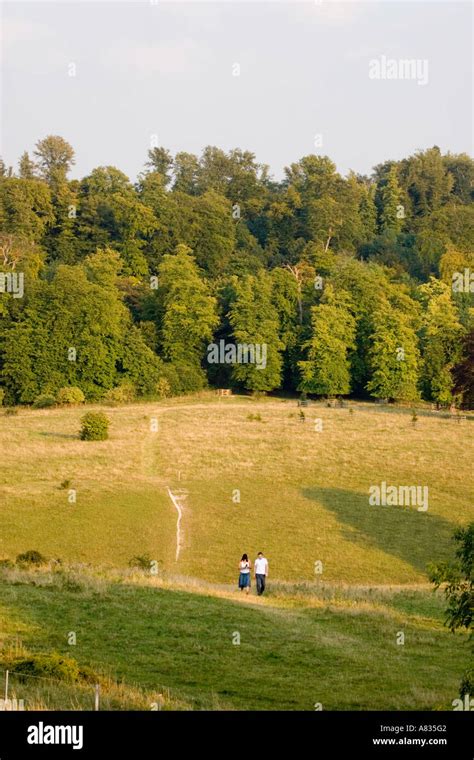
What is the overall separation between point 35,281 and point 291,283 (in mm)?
23054

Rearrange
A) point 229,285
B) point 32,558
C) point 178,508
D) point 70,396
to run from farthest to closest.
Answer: point 229,285, point 70,396, point 178,508, point 32,558

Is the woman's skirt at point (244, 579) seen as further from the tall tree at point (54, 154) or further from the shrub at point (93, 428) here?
the tall tree at point (54, 154)

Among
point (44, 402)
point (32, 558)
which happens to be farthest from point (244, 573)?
point (44, 402)

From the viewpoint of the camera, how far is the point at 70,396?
76562 mm

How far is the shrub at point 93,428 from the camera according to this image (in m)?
55.5

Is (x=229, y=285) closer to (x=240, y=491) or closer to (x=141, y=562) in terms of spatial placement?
(x=240, y=491)

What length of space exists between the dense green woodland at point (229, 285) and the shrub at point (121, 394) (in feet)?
0.55

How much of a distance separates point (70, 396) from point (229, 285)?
23029 millimetres

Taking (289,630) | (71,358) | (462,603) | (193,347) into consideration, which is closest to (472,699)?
(462,603)

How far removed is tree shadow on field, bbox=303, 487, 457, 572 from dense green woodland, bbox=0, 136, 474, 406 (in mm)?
8361
